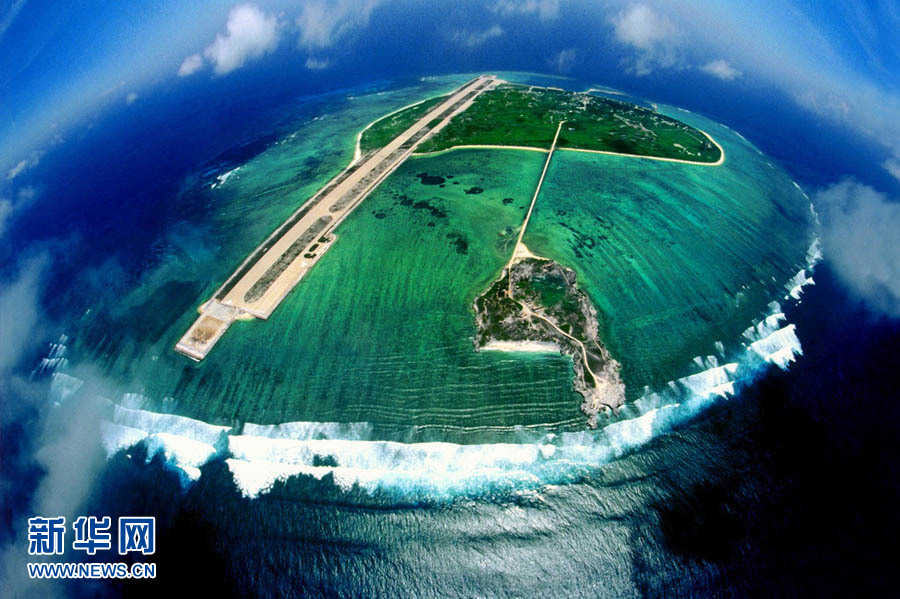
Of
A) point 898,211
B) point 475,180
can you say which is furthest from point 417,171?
point 898,211

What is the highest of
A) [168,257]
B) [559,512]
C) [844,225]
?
[844,225]

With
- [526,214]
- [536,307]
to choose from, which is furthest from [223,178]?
[536,307]

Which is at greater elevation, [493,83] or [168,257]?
[493,83]

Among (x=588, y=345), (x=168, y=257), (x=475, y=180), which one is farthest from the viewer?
(x=475, y=180)

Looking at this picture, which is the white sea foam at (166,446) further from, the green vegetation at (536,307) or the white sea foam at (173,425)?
the green vegetation at (536,307)

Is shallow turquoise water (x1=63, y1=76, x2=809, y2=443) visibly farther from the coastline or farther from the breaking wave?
the breaking wave

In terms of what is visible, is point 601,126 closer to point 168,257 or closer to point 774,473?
point 774,473
